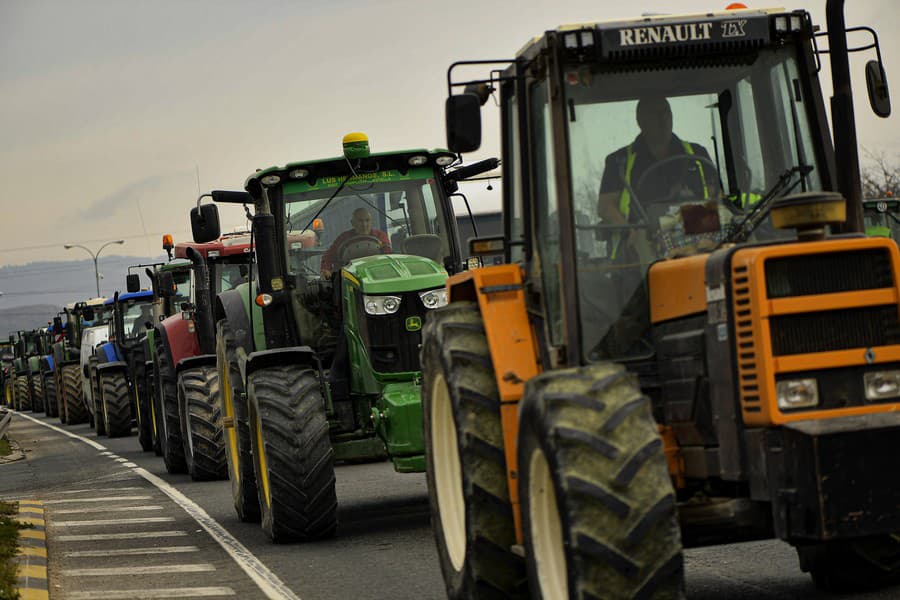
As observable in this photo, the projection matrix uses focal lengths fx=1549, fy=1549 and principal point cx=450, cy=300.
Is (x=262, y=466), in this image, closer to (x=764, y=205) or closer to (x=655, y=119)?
(x=655, y=119)

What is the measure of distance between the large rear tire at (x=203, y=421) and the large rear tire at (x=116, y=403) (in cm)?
1125

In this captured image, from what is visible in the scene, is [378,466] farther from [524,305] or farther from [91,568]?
[524,305]

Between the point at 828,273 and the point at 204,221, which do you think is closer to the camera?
the point at 828,273

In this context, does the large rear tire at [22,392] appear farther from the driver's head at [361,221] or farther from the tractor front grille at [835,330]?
the tractor front grille at [835,330]

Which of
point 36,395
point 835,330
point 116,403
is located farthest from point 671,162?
point 36,395

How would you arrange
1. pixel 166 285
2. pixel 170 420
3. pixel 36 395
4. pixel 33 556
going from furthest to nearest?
pixel 36 395, pixel 166 285, pixel 170 420, pixel 33 556

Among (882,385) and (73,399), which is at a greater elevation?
(882,385)

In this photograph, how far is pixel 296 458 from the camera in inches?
440

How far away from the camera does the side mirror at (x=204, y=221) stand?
516 inches

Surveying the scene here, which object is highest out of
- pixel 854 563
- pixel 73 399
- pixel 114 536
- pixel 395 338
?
pixel 395 338

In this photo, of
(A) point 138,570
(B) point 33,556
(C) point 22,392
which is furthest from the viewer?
(C) point 22,392

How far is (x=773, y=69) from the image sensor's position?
7.35 meters

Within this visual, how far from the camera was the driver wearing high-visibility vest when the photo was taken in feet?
23.1

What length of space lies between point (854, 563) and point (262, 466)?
544 centimetres
